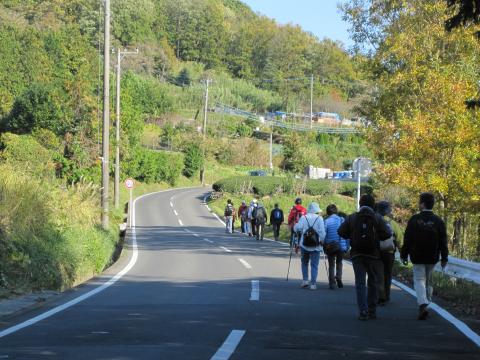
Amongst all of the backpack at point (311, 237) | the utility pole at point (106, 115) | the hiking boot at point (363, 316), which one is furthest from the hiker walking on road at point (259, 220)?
the hiking boot at point (363, 316)

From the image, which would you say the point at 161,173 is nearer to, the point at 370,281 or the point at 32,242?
the point at 32,242

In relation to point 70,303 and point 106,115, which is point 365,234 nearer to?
point 70,303

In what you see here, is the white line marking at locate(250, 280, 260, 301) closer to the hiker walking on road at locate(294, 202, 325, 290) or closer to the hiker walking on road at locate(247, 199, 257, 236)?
the hiker walking on road at locate(294, 202, 325, 290)

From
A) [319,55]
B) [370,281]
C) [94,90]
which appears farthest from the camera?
[319,55]

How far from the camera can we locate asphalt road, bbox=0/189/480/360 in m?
7.72

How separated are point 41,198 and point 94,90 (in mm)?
47132

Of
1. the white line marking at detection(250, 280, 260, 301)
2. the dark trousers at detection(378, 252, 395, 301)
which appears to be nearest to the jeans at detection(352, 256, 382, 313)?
the dark trousers at detection(378, 252, 395, 301)

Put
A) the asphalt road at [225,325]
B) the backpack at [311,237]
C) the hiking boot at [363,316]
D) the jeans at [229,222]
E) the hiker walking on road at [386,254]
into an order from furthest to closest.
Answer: the jeans at [229,222] → the backpack at [311,237] → the hiker walking on road at [386,254] → the hiking boot at [363,316] → the asphalt road at [225,325]

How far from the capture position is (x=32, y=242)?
1452 centimetres

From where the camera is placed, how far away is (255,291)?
45.2 feet

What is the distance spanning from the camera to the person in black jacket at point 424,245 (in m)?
10.2

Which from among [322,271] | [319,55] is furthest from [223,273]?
[319,55]

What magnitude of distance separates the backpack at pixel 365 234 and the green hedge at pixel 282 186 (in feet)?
181

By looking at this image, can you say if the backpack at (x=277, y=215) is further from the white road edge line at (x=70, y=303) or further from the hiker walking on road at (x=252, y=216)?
the white road edge line at (x=70, y=303)
